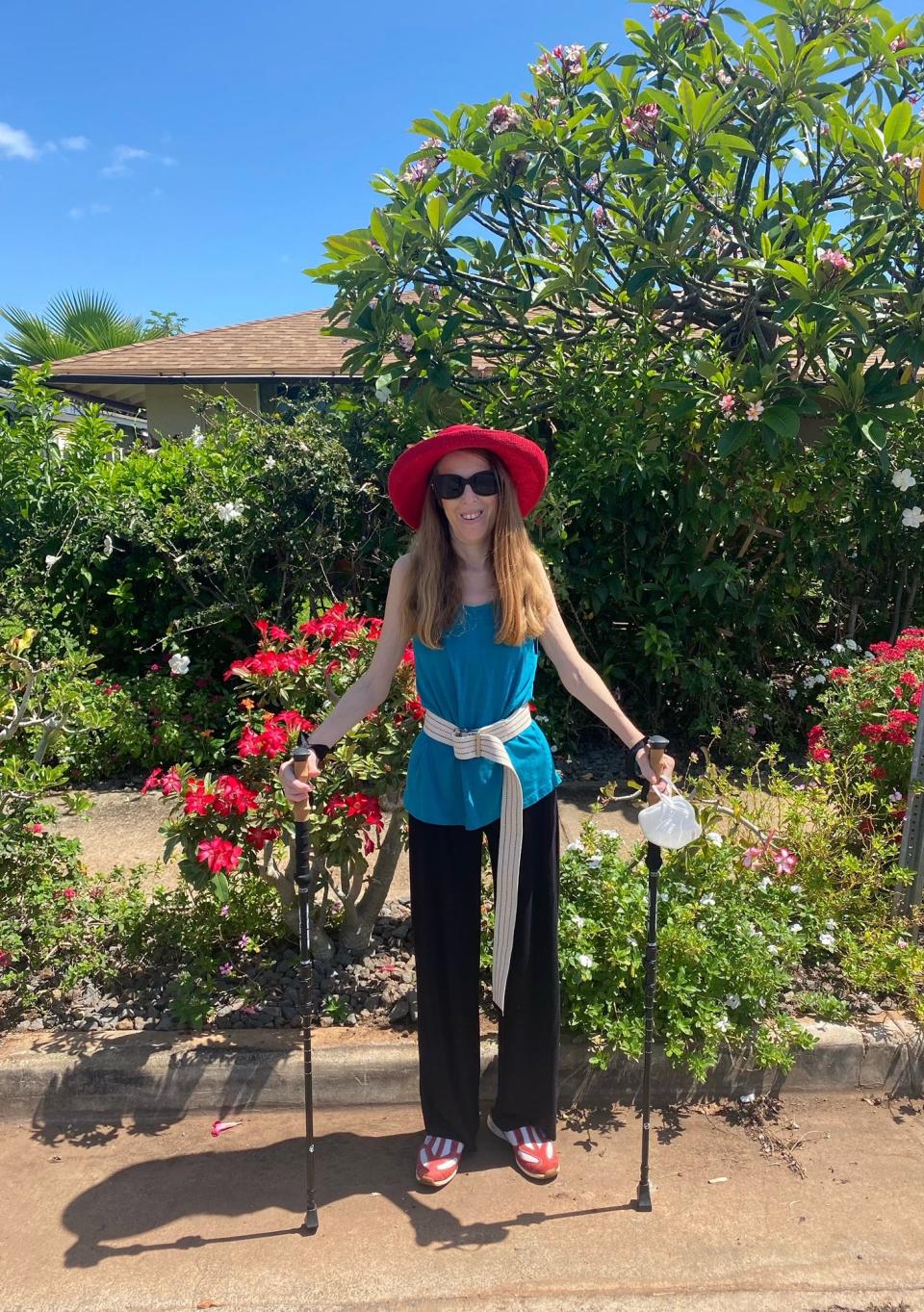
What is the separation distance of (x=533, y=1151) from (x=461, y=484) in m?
1.86

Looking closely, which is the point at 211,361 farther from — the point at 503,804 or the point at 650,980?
the point at 650,980

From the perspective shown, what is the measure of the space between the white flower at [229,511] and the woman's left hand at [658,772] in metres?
3.68

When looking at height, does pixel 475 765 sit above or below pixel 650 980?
above

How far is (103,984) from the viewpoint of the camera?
123 inches

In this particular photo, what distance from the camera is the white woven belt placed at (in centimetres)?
234

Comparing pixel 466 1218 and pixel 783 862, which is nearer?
pixel 466 1218

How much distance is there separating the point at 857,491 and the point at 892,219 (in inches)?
66.1

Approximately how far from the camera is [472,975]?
97.6 inches

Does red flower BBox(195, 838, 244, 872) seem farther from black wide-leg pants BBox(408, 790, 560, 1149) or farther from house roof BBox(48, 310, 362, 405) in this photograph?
house roof BBox(48, 310, 362, 405)

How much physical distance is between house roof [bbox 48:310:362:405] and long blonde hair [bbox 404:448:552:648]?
9042 millimetres

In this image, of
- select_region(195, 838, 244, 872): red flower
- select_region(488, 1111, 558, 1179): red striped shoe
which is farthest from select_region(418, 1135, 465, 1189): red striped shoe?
select_region(195, 838, 244, 872): red flower

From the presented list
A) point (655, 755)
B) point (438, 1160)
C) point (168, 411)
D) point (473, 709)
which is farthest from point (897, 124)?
point (168, 411)

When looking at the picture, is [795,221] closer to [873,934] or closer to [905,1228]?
[873,934]

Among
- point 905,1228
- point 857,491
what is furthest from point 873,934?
point 857,491
